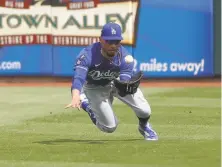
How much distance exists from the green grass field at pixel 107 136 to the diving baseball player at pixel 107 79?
362 mm

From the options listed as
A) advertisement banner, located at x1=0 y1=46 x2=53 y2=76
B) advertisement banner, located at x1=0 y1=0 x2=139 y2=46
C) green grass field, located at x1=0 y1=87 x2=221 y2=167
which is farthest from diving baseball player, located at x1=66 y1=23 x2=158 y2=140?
advertisement banner, located at x1=0 y1=46 x2=53 y2=76

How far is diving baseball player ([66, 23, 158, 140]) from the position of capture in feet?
31.9

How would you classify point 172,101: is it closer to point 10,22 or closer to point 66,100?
point 66,100

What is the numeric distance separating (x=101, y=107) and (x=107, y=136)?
2.21 ft

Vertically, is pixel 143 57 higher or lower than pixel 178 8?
lower

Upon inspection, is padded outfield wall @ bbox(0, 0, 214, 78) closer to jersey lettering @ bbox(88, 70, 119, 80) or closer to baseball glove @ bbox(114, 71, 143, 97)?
jersey lettering @ bbox(88, 70, 119, 80)

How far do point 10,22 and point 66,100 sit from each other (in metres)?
6.27

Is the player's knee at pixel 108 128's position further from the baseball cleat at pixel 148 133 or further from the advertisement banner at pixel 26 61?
the advertisement banner at pixel 26 61

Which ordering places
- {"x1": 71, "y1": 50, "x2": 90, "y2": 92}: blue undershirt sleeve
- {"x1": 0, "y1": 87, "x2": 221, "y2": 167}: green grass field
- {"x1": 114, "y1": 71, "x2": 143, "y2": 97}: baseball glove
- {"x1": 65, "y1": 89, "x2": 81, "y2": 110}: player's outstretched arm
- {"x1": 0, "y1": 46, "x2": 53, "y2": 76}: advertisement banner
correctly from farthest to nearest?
{"x1": 0, "y1": 46, "x2": 53, "y2": 76}: advertisement banner
{"x1": 114, "y1": 71, "x2": 143, "y2": 97}: baseball glove
{"x1": 71, "y1": 50, "x2": 90, "y2": 92}: blue undershirt sleeve
{"x1": 65, "y1": 89, "x2": 81, "y2": 110}: player's outstretched arm
{"x1": 0, "y1": 87, "x2": 221, "y2": 167}: green grass field

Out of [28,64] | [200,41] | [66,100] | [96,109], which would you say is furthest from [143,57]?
[96,109]

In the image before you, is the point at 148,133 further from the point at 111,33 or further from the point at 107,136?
the point at 111,33

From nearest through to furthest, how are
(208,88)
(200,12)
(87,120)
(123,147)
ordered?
(123,147)
(87,120)
(208,88)
(200,12)

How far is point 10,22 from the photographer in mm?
22406

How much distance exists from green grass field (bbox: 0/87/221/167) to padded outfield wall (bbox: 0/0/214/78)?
14.0ft
